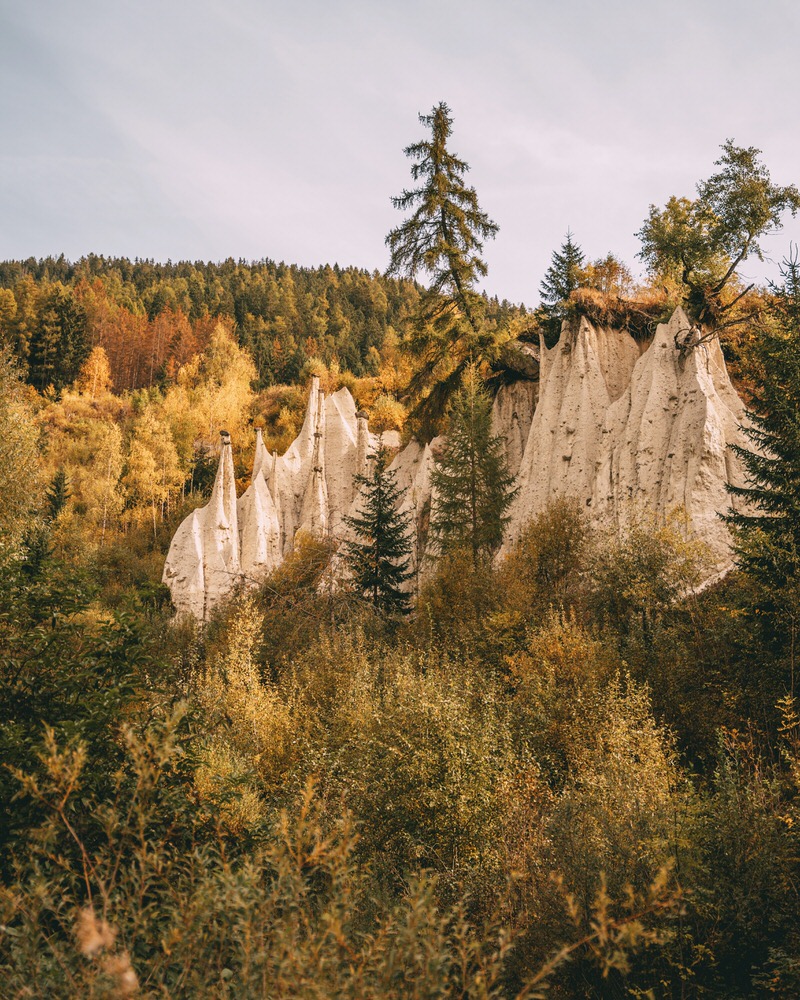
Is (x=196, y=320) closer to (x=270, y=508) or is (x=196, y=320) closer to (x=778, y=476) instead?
(x=270, y=508)

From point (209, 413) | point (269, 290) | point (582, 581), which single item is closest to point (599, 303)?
point (582, 581)

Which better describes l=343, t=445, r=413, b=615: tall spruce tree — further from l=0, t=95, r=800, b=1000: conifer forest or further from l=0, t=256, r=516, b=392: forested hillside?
l=0, t=256, r=516, b=392: forested hillside

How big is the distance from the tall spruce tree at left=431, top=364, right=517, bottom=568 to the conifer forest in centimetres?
16

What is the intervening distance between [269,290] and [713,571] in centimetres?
8800

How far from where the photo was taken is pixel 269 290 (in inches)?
3661

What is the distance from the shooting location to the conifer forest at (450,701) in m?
3.72

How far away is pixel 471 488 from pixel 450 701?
14461 mm

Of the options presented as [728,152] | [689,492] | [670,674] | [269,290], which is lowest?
[670,674]

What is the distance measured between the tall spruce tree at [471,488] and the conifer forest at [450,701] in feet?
0.54

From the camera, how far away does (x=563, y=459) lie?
24984 millimetres

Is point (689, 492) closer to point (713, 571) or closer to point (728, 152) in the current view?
point (713, 571)

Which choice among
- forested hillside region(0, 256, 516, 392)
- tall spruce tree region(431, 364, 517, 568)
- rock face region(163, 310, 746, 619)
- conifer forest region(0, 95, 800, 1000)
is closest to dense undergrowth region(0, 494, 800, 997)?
conifer forest region(0, 95, 800, 1000)

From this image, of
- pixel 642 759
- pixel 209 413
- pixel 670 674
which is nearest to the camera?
pixel 642 759

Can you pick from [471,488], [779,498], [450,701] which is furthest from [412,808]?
[471,488]
